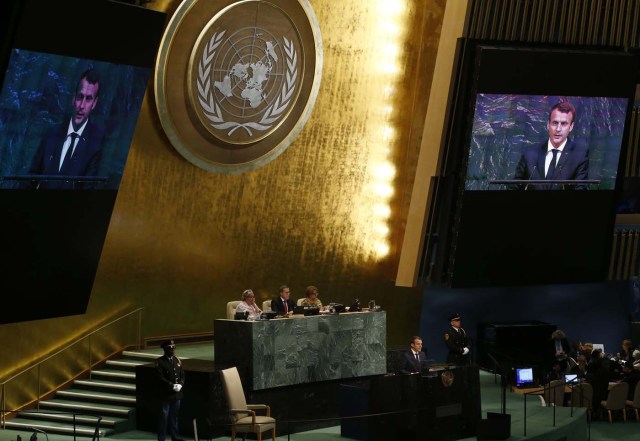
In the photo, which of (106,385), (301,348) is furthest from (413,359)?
(106,385)

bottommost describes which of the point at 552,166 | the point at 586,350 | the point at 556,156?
the point at 586,350

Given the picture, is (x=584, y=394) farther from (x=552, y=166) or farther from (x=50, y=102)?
(x=50, y=102)

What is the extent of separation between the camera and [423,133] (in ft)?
60.1

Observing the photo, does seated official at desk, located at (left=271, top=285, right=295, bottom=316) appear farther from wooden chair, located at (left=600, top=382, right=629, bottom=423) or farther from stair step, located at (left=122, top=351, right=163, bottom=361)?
wooden chair, located at (left=600, top=382, right=629, bottom=423)

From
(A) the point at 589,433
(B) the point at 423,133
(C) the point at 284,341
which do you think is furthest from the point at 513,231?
(C) the point at 284,341

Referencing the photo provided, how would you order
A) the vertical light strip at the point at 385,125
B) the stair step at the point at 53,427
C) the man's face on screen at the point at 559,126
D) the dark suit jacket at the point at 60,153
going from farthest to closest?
1. the vertical light strip at the point at 385,125
2. the man's face on screen at the point at 559,126
3. the stair step at the point at 53,427
4. the dark suit jacket at the point at 60,153

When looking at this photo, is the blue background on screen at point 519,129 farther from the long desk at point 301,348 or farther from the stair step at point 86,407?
the stair step at point 86,407

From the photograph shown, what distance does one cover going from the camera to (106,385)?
15562mm

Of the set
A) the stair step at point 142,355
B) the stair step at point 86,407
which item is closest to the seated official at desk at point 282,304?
the stair step at point 142,355

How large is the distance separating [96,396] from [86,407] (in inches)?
12.2

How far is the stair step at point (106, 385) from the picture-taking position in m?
15.4

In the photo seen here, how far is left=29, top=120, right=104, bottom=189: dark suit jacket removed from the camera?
13.2 metres

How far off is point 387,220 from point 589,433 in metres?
4.67

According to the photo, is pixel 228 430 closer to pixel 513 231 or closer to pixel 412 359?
pixel 412 359
